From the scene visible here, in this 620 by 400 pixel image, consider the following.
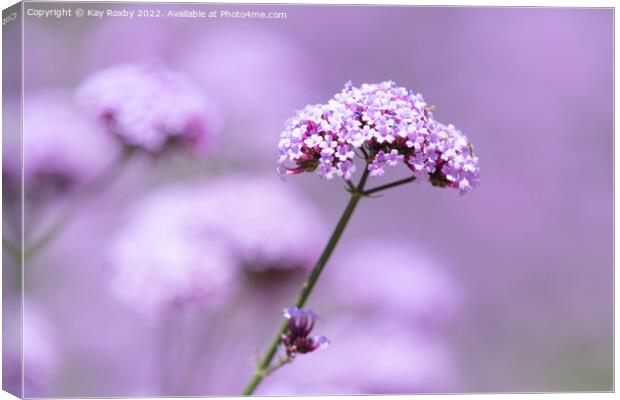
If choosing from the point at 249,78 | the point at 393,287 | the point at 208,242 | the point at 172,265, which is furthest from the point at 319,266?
the point at 249,78

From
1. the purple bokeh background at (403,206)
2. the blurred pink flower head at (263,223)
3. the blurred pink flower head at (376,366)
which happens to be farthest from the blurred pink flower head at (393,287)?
the blurred pink flower head at (263,223)

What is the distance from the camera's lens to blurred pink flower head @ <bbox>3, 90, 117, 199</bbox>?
744 centimetres

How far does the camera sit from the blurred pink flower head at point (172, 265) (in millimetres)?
7199

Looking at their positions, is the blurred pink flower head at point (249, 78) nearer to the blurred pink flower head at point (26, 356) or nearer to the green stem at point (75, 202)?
the green stem at point (75, 202)

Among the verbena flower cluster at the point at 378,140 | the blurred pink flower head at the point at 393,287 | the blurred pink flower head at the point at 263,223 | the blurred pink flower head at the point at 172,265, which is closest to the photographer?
the verbena flower cluster at the point at 378,140

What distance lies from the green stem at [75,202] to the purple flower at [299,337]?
2.10 metres

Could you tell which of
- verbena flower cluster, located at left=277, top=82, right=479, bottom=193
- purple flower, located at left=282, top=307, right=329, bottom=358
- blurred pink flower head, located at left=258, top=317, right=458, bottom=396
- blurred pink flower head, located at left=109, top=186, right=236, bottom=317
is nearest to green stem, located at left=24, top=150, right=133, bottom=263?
blurred pink flower head, located at left=109, top=186, right=236, bottom=317

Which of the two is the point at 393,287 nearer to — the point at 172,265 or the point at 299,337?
the point at 172,265

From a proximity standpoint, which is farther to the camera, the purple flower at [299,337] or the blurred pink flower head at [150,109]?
the blurred pink flower head at [150,109]

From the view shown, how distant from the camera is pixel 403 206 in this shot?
38.9 feet

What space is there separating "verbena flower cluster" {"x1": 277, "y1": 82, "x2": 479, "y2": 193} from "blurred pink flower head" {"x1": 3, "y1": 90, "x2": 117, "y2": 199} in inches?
91.6

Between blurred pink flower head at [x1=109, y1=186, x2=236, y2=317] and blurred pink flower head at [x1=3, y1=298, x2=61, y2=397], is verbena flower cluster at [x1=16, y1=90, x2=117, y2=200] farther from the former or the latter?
blurred pink flower head at [x1=3, y1=298, x2=61, y2=397]

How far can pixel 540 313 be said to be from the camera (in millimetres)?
12086

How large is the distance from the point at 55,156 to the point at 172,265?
1.11 meters
